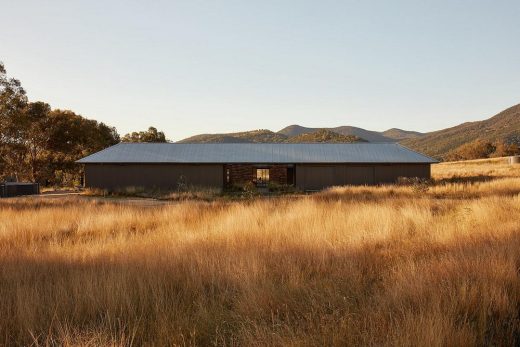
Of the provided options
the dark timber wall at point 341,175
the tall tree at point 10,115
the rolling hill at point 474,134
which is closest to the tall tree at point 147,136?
the tall tree at point 10,115

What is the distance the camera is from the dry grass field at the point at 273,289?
10.5 feet

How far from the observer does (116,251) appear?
6234 millimetres

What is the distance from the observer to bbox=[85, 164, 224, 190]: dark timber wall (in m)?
29.9

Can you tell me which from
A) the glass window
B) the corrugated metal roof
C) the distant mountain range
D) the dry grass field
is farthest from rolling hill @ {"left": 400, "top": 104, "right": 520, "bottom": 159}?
the dry grass field

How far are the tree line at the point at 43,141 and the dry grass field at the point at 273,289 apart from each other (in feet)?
116

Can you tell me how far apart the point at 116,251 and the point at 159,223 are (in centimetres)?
381

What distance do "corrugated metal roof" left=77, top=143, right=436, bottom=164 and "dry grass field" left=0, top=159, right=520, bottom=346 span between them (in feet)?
75.3

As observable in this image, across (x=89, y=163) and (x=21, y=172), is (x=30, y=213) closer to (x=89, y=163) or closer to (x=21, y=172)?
(x=89, y=163)

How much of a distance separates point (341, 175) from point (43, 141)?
33.0 metres

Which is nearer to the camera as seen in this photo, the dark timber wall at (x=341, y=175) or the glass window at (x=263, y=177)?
the dark timber wall at (x=341, y=175)

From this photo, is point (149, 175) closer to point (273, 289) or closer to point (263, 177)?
point (263, 177)

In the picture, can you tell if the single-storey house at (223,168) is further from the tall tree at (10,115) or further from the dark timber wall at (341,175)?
the tall tree at (10,115)

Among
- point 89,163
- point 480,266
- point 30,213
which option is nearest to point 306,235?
point 480,266

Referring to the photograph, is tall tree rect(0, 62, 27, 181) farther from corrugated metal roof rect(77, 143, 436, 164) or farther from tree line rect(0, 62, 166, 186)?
corrugated metal roof rect(77, 143, 436, 164)
